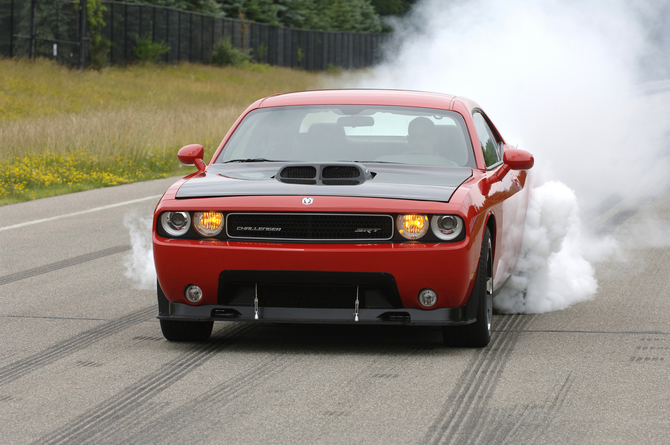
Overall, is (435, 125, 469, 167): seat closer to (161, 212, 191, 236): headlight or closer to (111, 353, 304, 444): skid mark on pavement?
(161, 212, 191, 236): headlight

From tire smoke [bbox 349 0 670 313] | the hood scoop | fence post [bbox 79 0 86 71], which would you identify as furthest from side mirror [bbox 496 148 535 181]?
fence post [bbox 79 0 86 71]

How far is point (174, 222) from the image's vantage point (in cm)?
571

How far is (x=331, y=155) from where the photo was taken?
6508mm

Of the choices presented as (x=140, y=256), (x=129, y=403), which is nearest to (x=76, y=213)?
(x=140, y=256)

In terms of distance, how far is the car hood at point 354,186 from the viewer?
220 inches

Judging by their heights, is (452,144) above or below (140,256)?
above

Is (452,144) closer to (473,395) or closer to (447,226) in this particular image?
(447,226)

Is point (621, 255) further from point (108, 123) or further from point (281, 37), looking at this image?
point (281, 37)

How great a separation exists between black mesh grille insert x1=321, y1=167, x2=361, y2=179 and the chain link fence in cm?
3582

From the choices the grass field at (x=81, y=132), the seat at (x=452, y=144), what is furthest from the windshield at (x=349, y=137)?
the grass field at (x=81, y=132)

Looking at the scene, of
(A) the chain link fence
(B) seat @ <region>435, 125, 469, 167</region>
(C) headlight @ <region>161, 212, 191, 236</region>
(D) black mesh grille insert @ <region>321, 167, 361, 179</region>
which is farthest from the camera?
(A) the chain link fence

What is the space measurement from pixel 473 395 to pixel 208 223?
5.39 feet

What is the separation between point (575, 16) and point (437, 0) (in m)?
6.52

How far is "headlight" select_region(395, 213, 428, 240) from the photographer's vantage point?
5.45m
